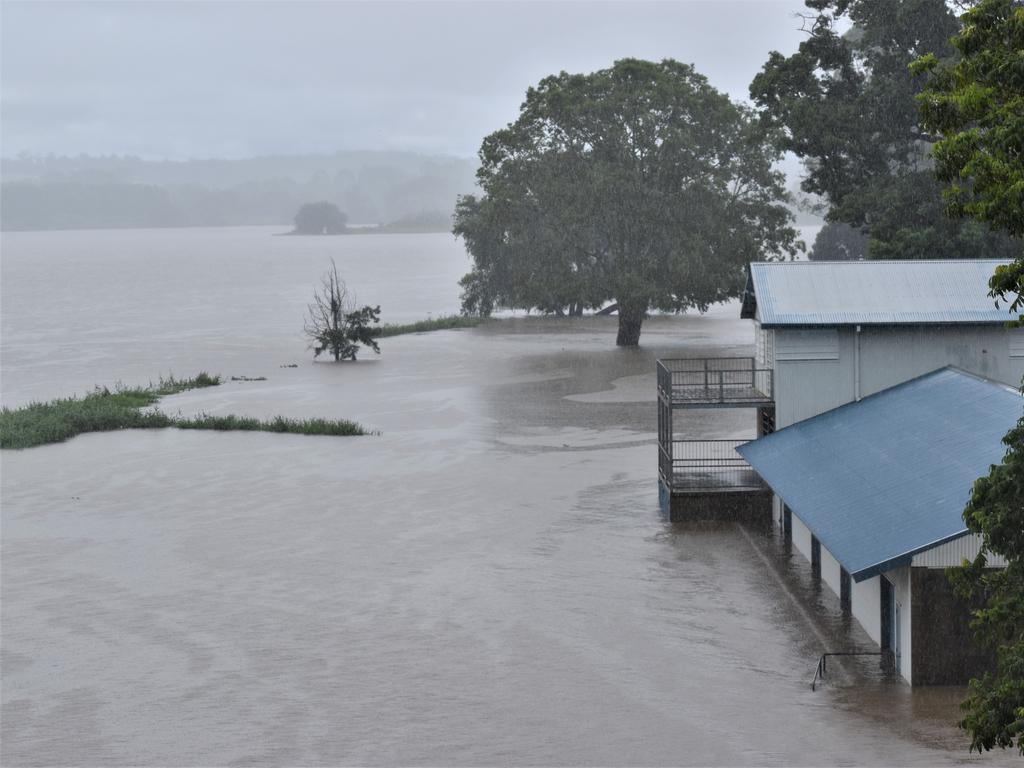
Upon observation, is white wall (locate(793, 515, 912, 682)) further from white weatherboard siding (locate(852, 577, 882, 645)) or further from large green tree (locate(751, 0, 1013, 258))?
large green tree (locate(751, 0, 1013, 258))

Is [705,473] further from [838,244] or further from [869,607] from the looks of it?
[838,244]

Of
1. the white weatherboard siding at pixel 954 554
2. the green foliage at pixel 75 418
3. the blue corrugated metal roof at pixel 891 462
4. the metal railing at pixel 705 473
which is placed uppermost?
the blue corrugated metal roof at pixel 891 462

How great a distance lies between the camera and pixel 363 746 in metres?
21.9

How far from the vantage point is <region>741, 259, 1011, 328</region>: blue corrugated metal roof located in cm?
3234

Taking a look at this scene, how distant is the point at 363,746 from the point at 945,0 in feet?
161

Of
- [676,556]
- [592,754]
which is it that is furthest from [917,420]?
[592,754]

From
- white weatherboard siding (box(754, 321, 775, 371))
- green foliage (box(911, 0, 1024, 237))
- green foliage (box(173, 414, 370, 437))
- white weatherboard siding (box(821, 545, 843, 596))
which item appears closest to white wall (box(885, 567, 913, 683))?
white weatherboard siding (box(821, 545, 843, 596))

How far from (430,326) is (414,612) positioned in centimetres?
7305

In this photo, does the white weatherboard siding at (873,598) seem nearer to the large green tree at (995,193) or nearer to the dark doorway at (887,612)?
the dark doorway at (887,612)

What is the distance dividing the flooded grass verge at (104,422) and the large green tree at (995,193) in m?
40.1

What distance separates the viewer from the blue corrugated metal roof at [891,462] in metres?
22.4

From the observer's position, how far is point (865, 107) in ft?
202

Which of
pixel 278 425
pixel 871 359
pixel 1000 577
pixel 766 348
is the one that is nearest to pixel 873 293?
pixel 871 359

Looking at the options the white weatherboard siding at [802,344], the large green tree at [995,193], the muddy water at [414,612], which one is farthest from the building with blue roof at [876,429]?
the large green tree at [995,193]
